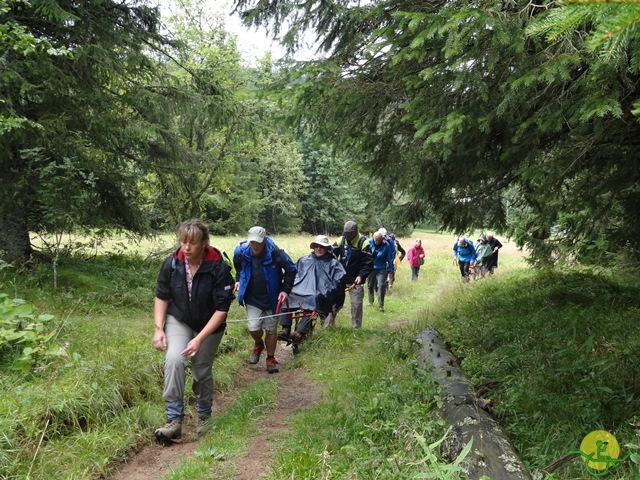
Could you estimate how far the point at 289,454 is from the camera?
11.8ft

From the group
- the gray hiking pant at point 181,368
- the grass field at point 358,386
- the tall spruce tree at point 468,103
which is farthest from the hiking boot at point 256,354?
the tall spruce tree at point 468,103

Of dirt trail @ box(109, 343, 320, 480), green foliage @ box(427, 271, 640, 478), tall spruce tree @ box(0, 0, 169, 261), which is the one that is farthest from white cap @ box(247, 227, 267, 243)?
tall spruce tree @ box(0, 0, 169, 261)

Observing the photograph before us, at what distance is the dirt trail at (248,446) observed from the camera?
372 centimetres

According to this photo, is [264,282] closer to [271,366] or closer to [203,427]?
[271,366]

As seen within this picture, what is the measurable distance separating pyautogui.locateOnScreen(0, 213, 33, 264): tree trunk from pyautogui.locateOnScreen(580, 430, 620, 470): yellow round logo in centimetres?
864

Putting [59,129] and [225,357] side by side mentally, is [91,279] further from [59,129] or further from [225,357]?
[225,357]

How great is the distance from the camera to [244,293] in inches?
257

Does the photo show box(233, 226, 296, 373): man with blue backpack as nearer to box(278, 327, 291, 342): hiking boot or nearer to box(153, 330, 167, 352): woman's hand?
box(278, 327, 291, 342): hiking boot

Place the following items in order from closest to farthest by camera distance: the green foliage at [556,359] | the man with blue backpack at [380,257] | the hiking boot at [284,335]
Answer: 1. the green foliage at [556,359]
2. the hiking boot at [284,335]
3. the man with blue backpack at [380,257]

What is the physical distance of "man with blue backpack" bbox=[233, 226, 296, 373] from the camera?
6488mm

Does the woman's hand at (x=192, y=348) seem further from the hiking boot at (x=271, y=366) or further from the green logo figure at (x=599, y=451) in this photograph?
the green logo figure at (x=599, y=451)

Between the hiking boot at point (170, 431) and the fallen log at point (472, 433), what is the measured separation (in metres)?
2.44

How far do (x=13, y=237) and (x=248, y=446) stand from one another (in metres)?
6.61

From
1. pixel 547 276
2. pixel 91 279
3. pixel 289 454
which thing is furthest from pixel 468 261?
pixel 289 454
